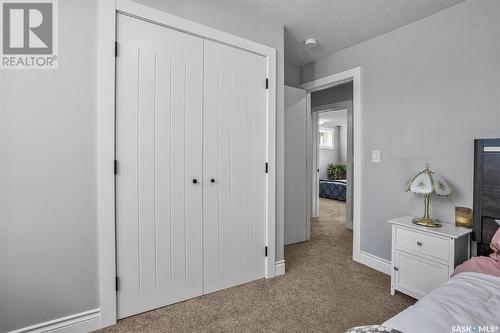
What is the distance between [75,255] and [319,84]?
3180 mm

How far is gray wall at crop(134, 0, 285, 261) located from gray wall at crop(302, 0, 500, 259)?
1027 millimetres

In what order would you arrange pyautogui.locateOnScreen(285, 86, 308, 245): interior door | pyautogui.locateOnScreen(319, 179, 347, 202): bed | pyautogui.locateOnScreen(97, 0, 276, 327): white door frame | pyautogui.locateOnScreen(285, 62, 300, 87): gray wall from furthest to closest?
pyautogui.locateOnScreen(319, 179, 347, 202): bed → pyautogui.locateOnScreen(285, 62, 300, 87): gray wall → pyautogui.locateOnScreen(285, 86, 308, 245): interior door → pyautogui.locateOnScreen(97, 0, 276, 327): white door frame

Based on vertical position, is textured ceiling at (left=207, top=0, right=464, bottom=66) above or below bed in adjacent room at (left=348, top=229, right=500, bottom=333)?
above

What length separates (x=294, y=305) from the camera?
2.02 meters

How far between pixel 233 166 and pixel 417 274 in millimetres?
1739

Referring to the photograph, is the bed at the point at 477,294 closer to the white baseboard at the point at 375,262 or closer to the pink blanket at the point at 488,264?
the pink blanket at the point at 488,264

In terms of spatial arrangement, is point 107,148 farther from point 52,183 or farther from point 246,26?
point 246,26

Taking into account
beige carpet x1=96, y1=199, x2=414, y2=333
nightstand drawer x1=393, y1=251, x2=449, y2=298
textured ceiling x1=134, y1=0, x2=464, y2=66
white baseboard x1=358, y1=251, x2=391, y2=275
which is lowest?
beige carpet x1=96, y1=199, x2=414, y2=333

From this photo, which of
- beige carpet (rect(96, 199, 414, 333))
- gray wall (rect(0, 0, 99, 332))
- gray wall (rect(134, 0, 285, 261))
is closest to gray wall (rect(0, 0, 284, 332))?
gray wall (rect(0, 0, 99, 332))

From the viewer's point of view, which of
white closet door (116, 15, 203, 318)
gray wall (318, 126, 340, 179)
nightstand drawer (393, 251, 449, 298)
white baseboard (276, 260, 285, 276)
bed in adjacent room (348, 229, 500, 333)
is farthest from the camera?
gray wall (318, 126, 340, 179)

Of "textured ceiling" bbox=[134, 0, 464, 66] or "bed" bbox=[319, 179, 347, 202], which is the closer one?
"textured ceiling" bbox=[134, 0, 464, 66]

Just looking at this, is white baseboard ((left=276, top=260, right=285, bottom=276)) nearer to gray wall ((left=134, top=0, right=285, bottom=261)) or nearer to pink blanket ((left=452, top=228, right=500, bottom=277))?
gray wall ((left=134, top=0, right=285, bottom=261))

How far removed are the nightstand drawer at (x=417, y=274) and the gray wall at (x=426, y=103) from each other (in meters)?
0.53

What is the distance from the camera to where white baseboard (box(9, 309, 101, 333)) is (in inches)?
62.0
